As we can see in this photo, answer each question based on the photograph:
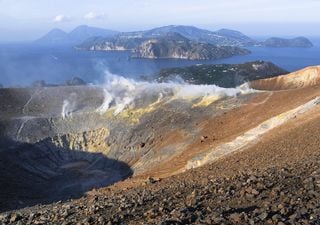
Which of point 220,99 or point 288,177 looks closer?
point 288,177

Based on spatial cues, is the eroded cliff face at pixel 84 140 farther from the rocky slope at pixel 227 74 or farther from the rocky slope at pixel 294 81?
the rocky slope at pixel 227 74

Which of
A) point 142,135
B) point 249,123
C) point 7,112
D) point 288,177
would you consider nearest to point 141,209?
point 288,177

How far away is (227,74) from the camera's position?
142m

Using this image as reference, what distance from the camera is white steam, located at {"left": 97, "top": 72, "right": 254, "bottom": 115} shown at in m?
56.1

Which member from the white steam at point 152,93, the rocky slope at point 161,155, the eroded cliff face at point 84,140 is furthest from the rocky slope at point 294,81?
the eroded cliff face at point 84,140

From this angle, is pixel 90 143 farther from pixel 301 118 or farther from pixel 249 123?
pixel 301 118

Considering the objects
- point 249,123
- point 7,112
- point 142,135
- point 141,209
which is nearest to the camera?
point 141,209

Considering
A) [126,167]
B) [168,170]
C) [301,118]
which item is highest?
[301,118]

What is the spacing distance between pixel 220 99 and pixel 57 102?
76.8 ft

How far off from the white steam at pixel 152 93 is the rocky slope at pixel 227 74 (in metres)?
67.7

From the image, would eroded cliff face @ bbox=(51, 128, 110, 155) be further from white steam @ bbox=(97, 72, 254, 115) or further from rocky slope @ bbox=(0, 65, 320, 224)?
white steam @ bbox=(97, 72, 254, 115)

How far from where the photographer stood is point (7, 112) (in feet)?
208

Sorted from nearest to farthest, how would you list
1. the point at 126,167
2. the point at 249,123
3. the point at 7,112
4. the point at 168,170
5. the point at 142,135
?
the point at 168,170 → the point at 249,123 → the point at 126,167 → the point at 142,135 → the point at 7,112

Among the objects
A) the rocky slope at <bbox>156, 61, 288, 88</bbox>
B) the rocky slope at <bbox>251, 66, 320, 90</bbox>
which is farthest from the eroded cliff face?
the rocky slope at <bbox>156, 61, 288, 88</bbox>
